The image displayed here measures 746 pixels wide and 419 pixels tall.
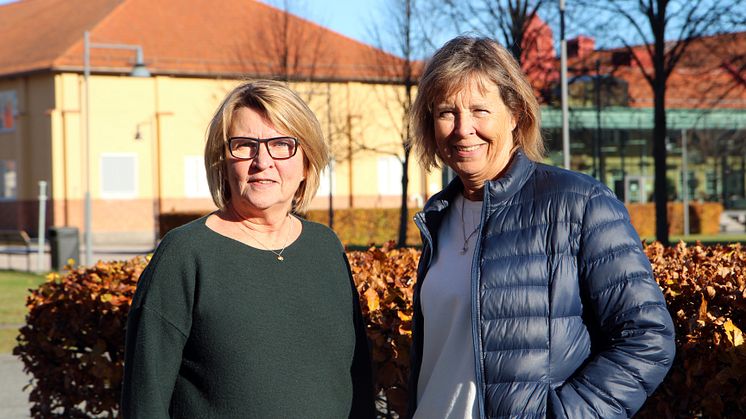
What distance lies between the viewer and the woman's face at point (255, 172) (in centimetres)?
292

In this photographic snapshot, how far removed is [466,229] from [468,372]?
449 mm

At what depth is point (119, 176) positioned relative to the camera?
41.2m

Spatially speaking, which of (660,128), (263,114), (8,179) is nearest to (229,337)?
(263,114)

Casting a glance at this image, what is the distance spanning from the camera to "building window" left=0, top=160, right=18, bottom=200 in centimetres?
4284

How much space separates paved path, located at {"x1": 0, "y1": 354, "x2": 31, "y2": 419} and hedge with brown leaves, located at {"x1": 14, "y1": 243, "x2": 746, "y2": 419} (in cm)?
169

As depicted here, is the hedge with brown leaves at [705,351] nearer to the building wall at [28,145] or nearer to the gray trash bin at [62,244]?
the gray trash bin at [62,244]

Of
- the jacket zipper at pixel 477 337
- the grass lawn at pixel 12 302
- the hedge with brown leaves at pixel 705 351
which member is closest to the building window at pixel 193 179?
the grass lawn at pixel 12 302

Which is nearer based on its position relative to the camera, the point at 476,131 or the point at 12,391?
the point at 476,131

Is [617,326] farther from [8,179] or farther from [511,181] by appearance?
[8,179]

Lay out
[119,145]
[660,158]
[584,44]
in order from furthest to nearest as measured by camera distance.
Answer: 1. [119,145]
2. [584,44]
3. [660,158]

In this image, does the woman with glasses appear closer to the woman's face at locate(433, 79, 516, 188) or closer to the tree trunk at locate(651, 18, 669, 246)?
the woman's face at locate(433, 79, 516, 188)

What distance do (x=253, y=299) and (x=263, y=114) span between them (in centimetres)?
56

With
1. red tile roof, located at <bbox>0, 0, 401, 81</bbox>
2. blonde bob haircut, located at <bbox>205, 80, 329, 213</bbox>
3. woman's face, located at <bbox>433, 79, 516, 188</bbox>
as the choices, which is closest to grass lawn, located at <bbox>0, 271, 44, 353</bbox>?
blonde bob haircut, located at <bbox>205, 80, 329, 213</bbox>

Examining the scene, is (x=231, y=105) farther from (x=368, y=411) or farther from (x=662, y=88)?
(x=662, y=88)
